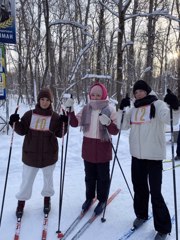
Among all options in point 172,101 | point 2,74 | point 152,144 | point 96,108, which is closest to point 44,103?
point 96,108

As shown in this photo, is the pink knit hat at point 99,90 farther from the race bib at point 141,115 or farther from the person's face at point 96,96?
the race bib at point 141,115

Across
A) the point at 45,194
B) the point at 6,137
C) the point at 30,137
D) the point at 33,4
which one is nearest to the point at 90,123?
the point at 30,137

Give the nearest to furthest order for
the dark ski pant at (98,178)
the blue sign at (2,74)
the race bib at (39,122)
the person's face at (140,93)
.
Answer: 1. the person's face at (140,93)
2. the race bib at (39,122)
3. the dark ski pant at (98,178)
4. the blue sign at (2,74)

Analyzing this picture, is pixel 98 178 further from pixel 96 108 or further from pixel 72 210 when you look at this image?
pixel 96 108

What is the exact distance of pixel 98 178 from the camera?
3725 millimetres

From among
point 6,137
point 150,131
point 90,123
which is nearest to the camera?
point 150,131

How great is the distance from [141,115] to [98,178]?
1.13 m

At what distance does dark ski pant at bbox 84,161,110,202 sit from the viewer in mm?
3686

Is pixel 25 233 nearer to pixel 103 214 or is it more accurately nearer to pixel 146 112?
pixel 103 214

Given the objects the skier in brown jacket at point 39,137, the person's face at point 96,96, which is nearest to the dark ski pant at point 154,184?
the person's face at point 96,96

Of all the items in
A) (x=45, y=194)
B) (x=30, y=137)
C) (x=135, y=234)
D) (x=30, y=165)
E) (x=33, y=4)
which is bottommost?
(x=135, y=234)

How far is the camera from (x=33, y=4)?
51.1 feet

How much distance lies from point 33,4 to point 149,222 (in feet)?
49.2

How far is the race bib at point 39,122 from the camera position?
3.56 meters
